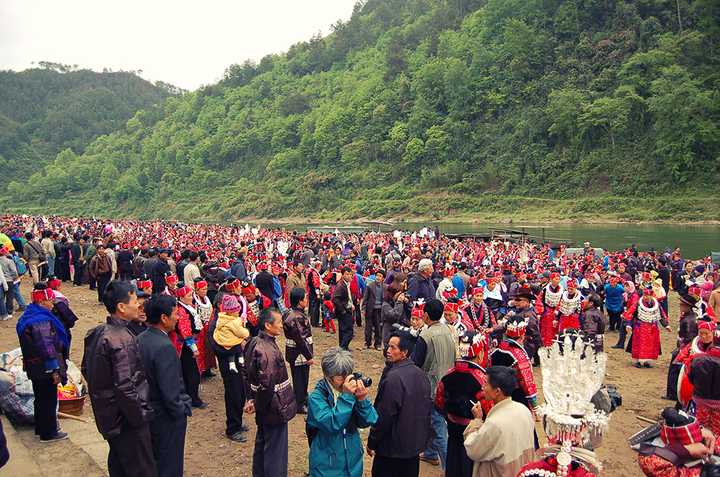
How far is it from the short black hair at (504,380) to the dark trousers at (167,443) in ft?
8.40

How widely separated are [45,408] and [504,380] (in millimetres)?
4851

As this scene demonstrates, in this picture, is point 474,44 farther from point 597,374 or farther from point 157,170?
point 597,374

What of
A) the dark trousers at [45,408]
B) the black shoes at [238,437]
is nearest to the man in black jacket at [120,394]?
the dark trousers at [45,408]

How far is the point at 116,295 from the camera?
403 centimetres

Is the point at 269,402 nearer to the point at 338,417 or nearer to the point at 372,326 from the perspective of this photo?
the point at 338,417

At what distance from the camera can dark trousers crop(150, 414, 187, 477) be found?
4.18 m

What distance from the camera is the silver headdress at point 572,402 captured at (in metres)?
2.70

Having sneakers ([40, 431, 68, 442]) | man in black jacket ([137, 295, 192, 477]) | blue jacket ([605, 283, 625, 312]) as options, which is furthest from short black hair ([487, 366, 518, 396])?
blue jacket ([605, 283, 625, 312])

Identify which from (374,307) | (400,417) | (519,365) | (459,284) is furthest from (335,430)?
(459,284)

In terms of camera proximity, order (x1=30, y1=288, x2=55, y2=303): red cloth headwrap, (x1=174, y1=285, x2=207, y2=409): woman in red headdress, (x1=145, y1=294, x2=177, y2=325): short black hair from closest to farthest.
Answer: (x1=145, y1=294, x2=177, y2=325): short black hair < (x1=30, y1=288, x2=55, y2=303): red cloth headwrap < (x1=174, y1=285, x2=207, y2=409): woman in red headdress

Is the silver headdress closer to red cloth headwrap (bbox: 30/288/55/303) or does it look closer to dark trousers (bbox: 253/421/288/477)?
dark trousers (bbox: 253/421/288/477)

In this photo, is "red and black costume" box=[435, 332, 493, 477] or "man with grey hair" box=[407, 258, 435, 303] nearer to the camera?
"red and black costume" box=[435, 332, 493, 477]

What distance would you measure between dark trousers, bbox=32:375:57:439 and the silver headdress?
4.93 m

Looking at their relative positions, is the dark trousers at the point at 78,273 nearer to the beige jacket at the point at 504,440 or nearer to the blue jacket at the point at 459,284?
the blue jacket at the point at 459,284
